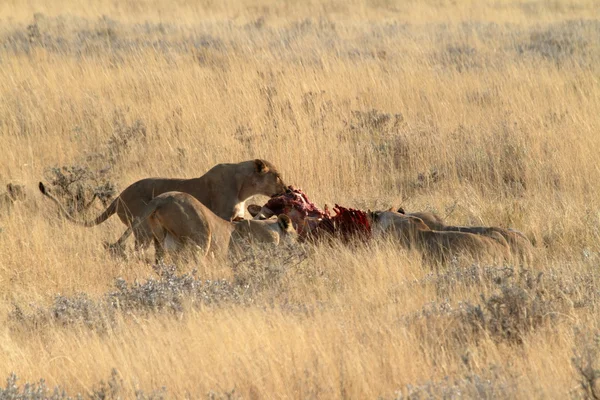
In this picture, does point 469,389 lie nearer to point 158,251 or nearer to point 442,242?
point 442,242

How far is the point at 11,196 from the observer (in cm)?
872

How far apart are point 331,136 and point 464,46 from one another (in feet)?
23.8

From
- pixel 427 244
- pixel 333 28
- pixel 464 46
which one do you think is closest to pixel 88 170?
pixel 427 244

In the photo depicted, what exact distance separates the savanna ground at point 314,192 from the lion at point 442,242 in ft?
0.63

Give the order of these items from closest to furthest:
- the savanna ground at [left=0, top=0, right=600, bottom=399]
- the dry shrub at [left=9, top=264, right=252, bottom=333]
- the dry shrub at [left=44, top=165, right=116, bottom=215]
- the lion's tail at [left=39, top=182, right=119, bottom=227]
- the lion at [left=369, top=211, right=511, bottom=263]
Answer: the savanna ground at [left=0, top=0, right=600, bottom=399] < the dry shrub at [left=9, top=264, right=252, bottom=333] < the lion at [left=369, top=211, right=511, bottom=263] < the lion's tail at [left=39, top=182, right=119, bottom=227] < the dry shrub at [left=44, top=165, right=116, bottom=215]

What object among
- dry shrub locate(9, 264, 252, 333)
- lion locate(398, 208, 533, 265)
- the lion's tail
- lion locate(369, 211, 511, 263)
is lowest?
lion locate(398, 208, 533, 265)

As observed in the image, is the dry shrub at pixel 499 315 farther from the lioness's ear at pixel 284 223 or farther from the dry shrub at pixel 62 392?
the lioness's ear at pixel 284 223

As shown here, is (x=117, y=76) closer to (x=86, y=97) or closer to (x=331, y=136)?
(x=86, y=97)

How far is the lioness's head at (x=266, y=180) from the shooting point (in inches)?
351

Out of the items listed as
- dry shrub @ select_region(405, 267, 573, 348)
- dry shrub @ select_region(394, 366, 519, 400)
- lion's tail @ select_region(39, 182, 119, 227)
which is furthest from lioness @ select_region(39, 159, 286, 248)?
dry shrub @ select_region(394, 366, 519, 400)

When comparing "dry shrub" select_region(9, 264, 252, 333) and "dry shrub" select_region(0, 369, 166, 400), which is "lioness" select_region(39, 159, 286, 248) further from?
"dry shrub" select_region(0, 369, 166, 400)

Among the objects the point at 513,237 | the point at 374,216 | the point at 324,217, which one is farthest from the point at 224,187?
the point at 513,237

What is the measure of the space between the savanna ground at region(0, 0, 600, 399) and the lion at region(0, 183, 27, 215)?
105 mm

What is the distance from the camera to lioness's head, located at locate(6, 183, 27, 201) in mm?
8758
